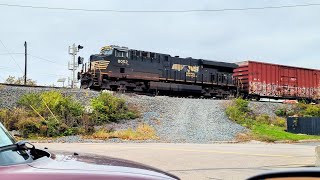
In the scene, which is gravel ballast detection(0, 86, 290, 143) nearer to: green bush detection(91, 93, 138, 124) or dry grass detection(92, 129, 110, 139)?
green bush detection(91, 93, 138, 124)

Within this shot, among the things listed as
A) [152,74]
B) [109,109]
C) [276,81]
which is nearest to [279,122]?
[152,74]

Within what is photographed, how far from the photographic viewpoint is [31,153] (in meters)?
2.84

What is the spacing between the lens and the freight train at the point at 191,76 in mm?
31266

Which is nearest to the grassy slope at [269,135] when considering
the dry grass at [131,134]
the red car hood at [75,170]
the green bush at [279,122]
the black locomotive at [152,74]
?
the green bush at [279,122]

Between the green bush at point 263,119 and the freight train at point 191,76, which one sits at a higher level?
the freight train at point 191,76

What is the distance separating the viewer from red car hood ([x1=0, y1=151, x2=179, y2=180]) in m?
2.19

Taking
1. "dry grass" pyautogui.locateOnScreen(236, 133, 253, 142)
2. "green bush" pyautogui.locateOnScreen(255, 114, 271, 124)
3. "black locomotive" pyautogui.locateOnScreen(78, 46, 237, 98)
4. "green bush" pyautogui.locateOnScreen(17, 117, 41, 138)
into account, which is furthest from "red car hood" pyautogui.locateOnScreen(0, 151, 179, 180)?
"black locomotive" pyautogui.locateOnScreen(78, 46, 237, 98)

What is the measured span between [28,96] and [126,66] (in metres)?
8.91

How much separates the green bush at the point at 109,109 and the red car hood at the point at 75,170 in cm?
2209

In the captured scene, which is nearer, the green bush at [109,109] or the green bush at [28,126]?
the green bush at [28,126]

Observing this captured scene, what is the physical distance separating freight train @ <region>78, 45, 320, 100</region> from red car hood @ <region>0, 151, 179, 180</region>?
92.1 feet

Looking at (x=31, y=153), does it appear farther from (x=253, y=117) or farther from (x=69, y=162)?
(x=253, y=117)

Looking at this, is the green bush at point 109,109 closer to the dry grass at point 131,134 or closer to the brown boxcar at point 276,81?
the dry grass at point 131,134

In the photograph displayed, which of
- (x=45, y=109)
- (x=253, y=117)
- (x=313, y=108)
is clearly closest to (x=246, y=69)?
(x=313, y=108)
